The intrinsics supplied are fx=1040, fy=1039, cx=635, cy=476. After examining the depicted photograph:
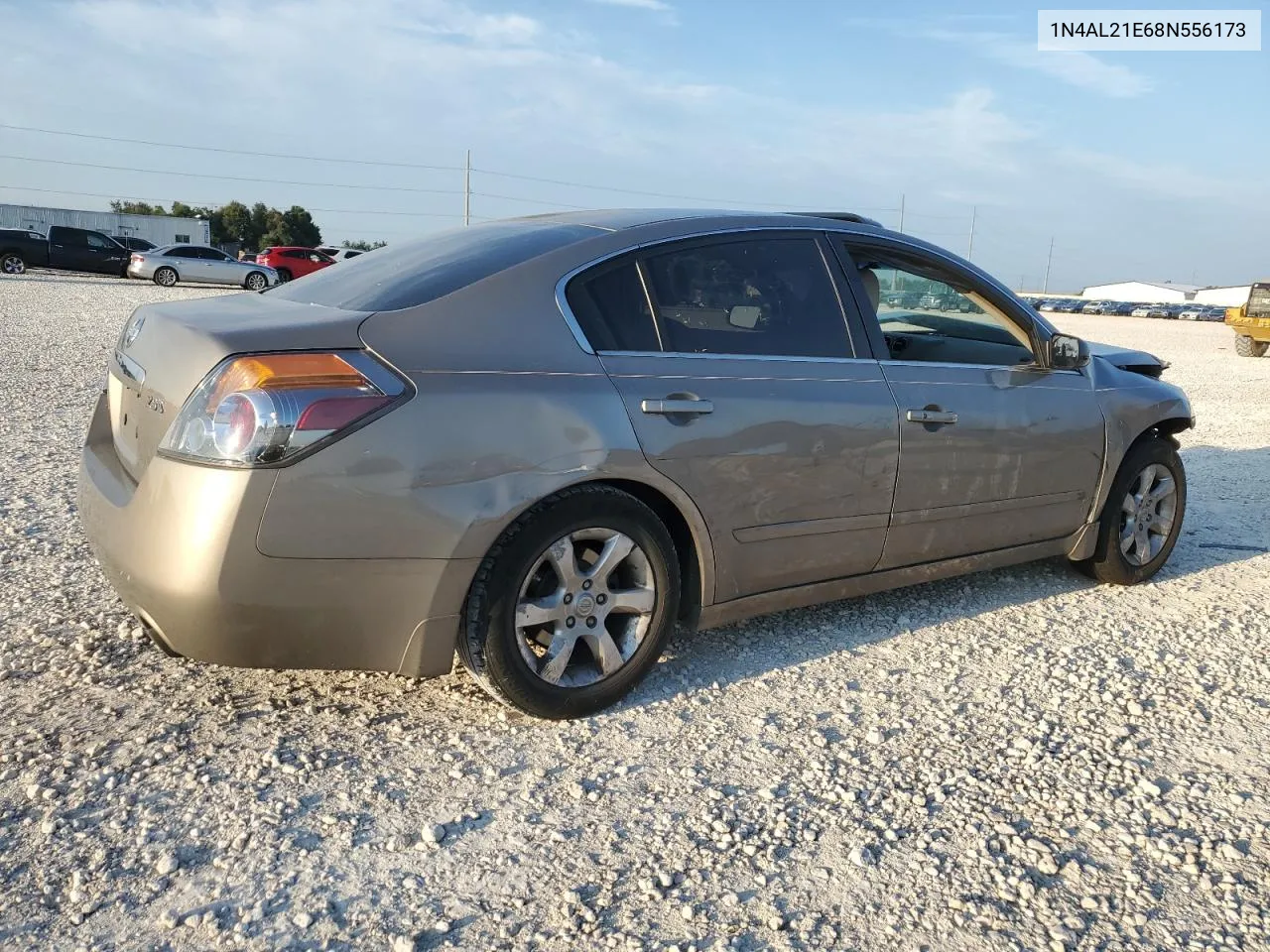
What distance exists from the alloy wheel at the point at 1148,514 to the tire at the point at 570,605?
264 cm

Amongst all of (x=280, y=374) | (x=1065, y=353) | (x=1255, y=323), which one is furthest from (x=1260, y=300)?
(x=280, y=374)

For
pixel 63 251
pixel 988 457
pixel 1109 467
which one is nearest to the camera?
pixel 988 457

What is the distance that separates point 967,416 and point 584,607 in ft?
5.88

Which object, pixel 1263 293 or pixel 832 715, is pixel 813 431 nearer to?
pixel 832 715

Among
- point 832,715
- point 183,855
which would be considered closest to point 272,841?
point 183,855

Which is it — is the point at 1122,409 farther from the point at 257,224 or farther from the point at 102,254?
the point at 257,224

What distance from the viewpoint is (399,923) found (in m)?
2.24

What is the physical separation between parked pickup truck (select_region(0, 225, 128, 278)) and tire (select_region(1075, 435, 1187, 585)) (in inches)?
1393

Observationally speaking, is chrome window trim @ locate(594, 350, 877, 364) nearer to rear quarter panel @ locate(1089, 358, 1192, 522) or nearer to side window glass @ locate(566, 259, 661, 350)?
side window glass @ locate(566, 259, 661, 350)

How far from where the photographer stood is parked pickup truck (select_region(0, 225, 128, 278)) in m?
32.4

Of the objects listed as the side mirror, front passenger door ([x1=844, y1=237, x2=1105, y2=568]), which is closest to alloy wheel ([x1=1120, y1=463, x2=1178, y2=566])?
front passenger door ([x1=844, y1=237, x2=1105, y2=568])

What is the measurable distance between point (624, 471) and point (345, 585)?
88 centimetres

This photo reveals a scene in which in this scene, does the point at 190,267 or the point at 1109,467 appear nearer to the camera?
the point at 1109,467

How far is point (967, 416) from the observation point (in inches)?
159
